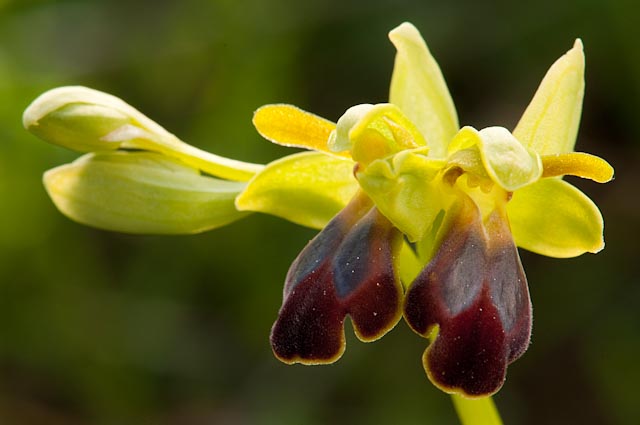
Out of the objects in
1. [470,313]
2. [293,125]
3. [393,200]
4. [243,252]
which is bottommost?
[243,252]

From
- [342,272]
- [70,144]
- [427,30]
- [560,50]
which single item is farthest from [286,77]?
[342,272]

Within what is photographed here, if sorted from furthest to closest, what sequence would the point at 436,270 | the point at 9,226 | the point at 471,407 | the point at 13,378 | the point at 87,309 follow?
1. the point at 13,378
2. the point at 87,309
3. the point at 9,226
4. the point at 471,407
5. the point at 436,270

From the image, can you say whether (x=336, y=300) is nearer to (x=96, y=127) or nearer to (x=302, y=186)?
(x=302, y=186)

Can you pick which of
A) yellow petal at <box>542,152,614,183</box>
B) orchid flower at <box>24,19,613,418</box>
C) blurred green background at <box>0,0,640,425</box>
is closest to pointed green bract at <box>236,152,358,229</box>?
orchid flower at <box>24,19,613,418</box>

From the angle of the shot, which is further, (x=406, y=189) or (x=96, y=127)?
(x=96, y=127)

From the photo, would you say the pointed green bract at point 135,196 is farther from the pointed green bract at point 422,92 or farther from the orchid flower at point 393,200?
the pointed green bract at point 422,92

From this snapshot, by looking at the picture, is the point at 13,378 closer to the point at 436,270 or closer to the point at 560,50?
the point at 560,50

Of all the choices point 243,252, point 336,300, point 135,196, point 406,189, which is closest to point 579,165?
point 406,189
